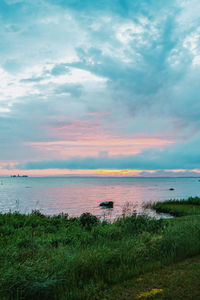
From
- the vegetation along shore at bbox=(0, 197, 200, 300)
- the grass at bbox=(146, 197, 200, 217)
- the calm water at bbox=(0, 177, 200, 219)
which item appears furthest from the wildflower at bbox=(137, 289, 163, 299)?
the grass at bbox=(146, 197, 200, 217)

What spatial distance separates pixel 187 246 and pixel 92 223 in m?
9.76

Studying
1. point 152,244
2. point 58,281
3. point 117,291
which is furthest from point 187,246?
point 58,281

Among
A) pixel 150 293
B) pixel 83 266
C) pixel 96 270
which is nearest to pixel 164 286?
pixel 150 293

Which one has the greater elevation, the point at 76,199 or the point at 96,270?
the point at 96,270

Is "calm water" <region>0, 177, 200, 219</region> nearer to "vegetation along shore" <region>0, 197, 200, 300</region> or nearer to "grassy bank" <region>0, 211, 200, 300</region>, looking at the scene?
"grassy bank" <region>0, 211, 200, 300</region>

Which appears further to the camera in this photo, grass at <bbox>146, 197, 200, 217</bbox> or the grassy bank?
grass at <bbox>146, 197, 200, 217</bbox>

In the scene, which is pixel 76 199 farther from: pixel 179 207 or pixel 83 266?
pixel 83 266

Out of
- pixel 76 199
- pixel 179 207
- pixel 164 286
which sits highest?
pixel 164 286

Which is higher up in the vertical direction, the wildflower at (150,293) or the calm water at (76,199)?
the wildflower at (150,293)

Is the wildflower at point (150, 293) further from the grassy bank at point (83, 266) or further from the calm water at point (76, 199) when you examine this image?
the calm water at point (76, 199)

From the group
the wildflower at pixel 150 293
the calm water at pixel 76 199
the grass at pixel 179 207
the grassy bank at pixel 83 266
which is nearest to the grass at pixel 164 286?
the wildflower at pixel 150 293

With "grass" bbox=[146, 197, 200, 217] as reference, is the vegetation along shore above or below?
above

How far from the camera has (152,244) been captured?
7.51 metres

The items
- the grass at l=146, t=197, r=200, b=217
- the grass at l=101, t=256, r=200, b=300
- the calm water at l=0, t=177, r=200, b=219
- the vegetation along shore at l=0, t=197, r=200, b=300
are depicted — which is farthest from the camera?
the calm water at l=0, t=177, r=200, b=219
